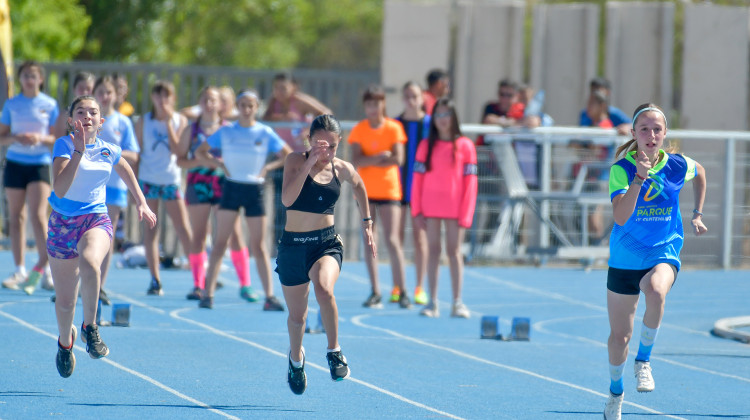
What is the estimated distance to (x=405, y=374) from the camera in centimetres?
886

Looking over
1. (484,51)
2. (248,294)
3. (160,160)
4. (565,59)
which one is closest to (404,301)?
(248,294)

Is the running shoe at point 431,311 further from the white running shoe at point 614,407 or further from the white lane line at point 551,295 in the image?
the white running shoe at point 614,407

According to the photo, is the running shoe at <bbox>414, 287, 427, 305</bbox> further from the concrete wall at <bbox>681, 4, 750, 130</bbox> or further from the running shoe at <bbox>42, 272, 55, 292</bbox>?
the concrete wall at <bbox>681, 4, 750, 130</bbox>

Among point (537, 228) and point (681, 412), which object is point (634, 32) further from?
point (681, 412)

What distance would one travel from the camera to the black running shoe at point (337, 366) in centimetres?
769

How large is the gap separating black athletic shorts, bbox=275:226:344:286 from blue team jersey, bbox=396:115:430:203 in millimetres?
4560

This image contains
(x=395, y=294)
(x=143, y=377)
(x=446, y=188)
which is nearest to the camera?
(x=143, y=377)

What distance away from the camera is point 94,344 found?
312 inches

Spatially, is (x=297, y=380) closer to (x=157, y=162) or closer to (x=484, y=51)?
(x=157, y=162)

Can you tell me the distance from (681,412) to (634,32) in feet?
36.4

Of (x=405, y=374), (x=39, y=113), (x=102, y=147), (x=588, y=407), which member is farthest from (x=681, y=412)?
(x=39, y=113)

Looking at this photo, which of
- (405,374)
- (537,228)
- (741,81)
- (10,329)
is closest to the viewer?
(405,374)

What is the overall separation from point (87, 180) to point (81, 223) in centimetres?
30

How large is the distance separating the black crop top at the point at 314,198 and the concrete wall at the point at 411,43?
963 cm
